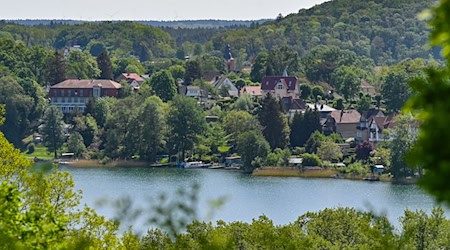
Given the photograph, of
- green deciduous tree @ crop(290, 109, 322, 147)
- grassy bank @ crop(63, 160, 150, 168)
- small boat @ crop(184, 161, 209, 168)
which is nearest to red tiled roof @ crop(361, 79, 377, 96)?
green deciduous tree @ crop(290, 109, 322, 147)

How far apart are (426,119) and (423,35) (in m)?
86.6

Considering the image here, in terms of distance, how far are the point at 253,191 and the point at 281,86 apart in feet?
71.2

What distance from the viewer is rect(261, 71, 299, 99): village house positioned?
175 ft

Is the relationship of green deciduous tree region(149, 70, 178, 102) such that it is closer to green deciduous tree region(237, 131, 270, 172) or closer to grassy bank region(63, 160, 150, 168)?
grassy bank region(63, 160, 150, 168)

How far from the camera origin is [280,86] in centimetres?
5422

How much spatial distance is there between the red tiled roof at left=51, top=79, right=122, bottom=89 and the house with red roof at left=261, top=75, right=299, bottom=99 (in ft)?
22.9

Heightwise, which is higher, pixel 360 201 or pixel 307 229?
pixel 307 229

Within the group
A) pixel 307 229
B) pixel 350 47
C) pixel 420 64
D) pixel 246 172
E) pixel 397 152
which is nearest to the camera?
pixel 307 229

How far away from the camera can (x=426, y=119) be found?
1.72 m

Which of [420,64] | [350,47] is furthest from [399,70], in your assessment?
[350,47]

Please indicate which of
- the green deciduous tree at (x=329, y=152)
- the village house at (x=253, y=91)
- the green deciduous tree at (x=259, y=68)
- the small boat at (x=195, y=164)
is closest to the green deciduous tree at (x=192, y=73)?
the village house at (x=253, y=91)

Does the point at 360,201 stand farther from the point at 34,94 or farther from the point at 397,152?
the point at 34,94

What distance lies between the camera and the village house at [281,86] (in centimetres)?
5344

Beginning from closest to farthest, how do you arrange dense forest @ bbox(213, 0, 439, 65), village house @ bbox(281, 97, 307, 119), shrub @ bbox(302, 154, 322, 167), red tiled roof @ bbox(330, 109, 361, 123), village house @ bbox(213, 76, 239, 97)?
shrub @ bbox(302, 154, 322, 167)
red tiled roof @ bbox(330, 109, 361, 123)
village house @ bbox(281, 97, 307, 119)
village house @ bbox(213, 76, 239, 97)
dense forest @ bbox(213, 0, 439, 65)
